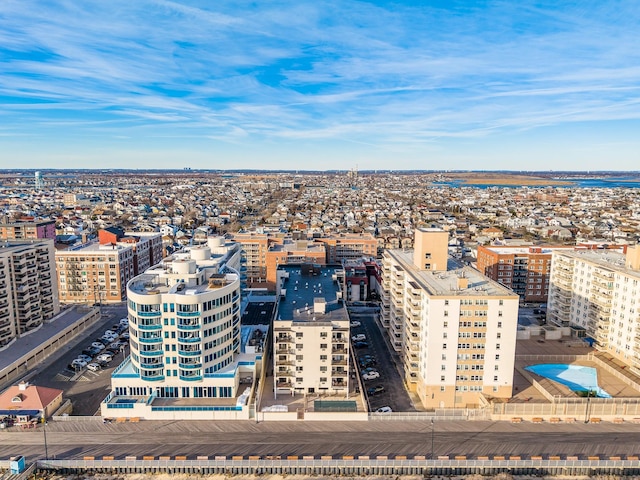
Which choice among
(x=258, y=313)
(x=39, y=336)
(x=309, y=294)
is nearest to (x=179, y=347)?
(x=309, y=294)

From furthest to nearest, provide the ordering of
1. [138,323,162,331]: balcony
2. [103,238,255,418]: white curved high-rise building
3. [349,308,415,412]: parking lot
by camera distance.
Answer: [349,308,415,412]: parking lot → [138,323,162,331]: balcony → [103,238,255,418]: white curved high-rise building

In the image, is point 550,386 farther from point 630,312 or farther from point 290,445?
point 290,445

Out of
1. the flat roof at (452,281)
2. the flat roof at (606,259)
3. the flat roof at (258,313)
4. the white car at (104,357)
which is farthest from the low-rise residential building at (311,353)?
the flat roof at (606,259)

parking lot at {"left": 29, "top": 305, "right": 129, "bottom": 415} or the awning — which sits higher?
the awning

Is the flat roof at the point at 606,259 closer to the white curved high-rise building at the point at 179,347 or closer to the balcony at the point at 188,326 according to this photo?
the white curved high-rise building at the point at 179,347

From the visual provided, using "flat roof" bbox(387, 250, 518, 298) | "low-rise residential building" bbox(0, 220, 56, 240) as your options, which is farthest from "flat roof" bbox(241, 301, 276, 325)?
"low-rise residential building" bbox(0, 220, 56, 240)

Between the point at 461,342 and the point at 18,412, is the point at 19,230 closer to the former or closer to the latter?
the point at 18,412

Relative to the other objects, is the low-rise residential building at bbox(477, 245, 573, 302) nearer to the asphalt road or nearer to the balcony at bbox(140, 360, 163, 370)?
the asphalt road

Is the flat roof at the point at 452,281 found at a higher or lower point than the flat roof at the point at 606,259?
lower
